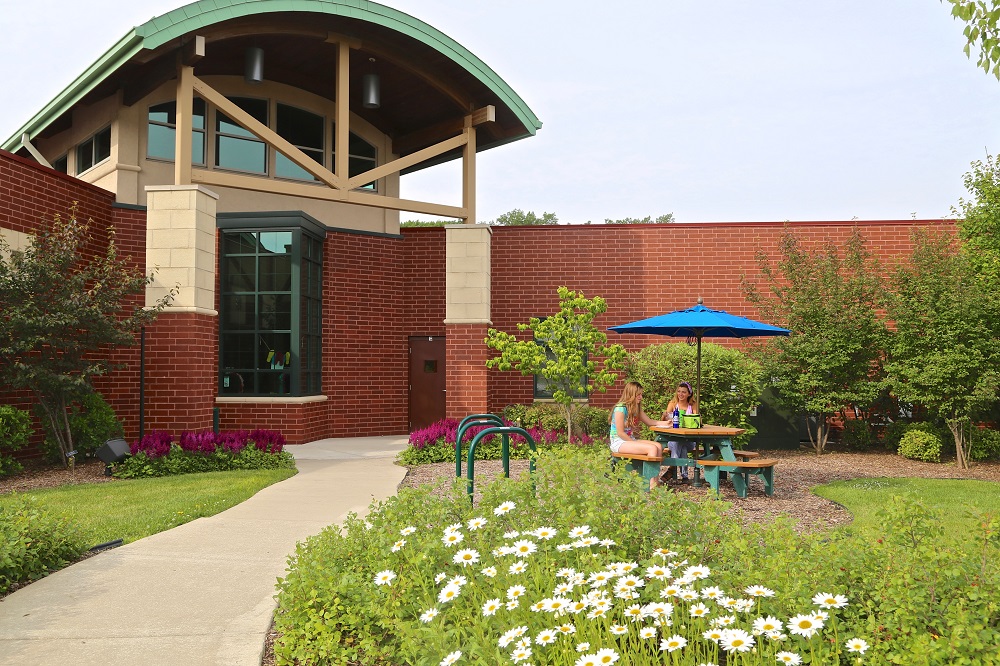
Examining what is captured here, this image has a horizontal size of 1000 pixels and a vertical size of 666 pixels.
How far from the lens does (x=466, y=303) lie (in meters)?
14.7

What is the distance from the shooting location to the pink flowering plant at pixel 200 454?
34.4 ft

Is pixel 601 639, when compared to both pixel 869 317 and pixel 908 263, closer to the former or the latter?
pixel 869 317

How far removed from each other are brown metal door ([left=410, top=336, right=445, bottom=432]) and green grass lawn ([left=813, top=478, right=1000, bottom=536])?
337 inches

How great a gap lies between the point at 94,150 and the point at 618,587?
619 inches

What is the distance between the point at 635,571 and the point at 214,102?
11202mm

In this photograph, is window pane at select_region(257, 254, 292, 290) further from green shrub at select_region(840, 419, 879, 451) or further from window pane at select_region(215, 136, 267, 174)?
green shrub at select_region(840, 419, 879, 451)

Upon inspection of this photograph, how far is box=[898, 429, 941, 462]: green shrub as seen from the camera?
13.2 m

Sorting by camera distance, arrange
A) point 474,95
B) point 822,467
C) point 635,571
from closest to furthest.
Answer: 1. point 635,571
2. point 822,467
3. point 474,95

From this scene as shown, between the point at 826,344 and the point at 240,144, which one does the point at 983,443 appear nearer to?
the point at 826,344

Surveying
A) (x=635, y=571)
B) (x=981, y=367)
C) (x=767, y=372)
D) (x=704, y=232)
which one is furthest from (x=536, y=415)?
(x=635, y=571)

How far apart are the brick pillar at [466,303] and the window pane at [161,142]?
5.65m

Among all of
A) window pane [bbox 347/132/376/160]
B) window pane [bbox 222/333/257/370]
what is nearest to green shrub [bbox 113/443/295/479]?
window pane [bbox 222/333/257/370]

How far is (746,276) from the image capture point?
52.7 feet

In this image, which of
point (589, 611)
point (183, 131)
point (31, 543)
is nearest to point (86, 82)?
point (183, 131)
